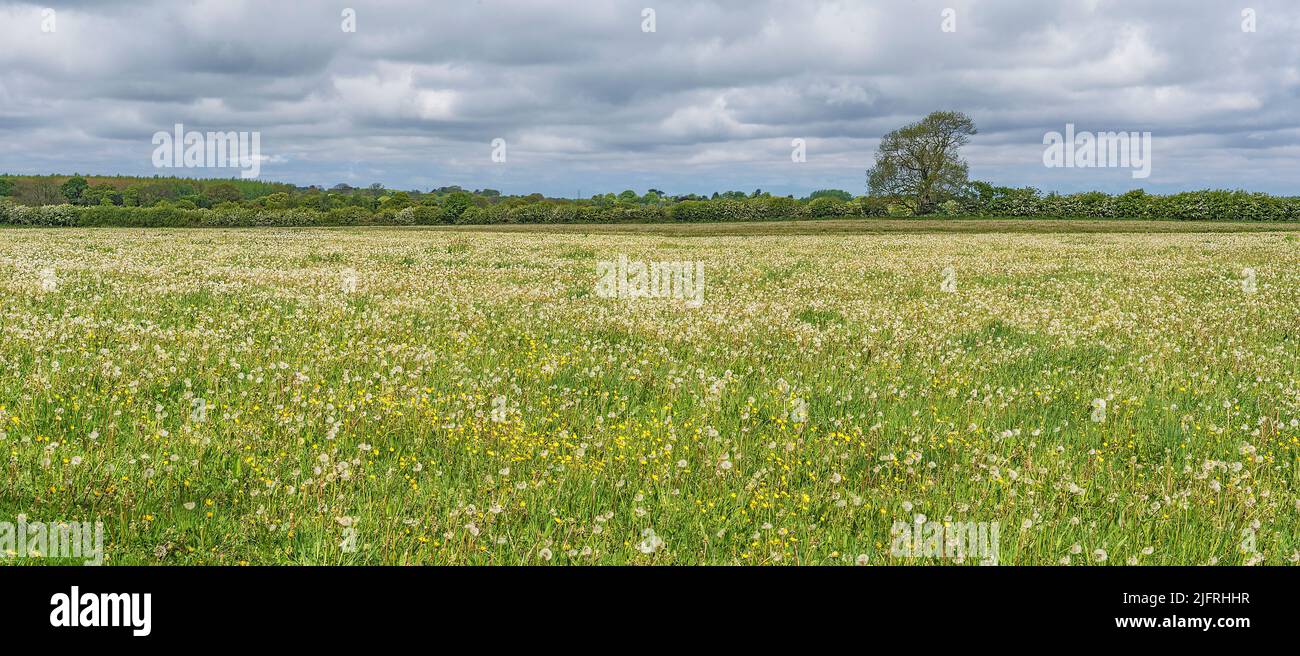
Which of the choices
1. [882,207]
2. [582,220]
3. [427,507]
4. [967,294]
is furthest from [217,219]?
[427,507]

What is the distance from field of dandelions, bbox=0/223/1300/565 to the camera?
4305 millimetres

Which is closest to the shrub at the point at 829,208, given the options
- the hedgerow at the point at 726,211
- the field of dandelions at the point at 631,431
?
the hedgerow at the point at 726,211

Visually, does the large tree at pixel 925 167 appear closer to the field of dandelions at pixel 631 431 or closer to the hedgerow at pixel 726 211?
the hedgerow at pixel 726 211

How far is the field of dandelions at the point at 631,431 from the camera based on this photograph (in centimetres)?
430

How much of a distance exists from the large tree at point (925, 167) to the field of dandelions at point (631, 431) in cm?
8456

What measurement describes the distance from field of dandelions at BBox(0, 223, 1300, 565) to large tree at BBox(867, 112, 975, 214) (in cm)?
8456

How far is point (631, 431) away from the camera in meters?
6.02

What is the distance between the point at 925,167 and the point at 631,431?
9614 cm

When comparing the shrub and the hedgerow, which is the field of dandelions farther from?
the shrub

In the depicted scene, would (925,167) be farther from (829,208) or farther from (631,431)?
(631,431)

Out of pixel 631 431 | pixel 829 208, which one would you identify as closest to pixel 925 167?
pixel 829 208

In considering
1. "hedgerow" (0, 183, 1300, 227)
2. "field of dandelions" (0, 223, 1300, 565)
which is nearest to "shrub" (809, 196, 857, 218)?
"hedgerow" (0, 183, 1300, 227)
